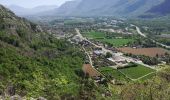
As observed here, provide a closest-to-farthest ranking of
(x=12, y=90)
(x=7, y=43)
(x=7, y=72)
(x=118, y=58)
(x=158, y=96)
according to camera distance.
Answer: (x=158, y=96) < (x=12, y=90) < (x=7, y=72) < (x=7, y=43) < (x=118, y=58)

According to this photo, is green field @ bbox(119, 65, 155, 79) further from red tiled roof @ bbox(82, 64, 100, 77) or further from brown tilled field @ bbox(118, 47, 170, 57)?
brown tilled field @ bbox(118, 47, 170, 57)

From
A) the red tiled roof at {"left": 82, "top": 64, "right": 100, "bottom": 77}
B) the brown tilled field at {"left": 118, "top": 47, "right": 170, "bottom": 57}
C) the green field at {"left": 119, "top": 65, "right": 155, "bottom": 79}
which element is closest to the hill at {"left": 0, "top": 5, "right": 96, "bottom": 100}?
the red tiled roof at {"left": 82, "top": 64, "right": 100, "bottom": 77}

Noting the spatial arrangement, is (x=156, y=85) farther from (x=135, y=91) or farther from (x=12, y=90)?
(x=12, y=90)

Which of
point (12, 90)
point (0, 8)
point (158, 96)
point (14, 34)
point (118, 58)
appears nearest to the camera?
point (158, 96)

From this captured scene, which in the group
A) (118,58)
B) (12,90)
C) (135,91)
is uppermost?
(135,91)

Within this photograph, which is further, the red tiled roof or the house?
the red tiled roof

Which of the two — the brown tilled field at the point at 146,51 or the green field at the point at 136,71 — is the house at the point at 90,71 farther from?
the brown tilled field at the point at 146,51

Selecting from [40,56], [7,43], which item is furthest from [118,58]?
[7,43]
